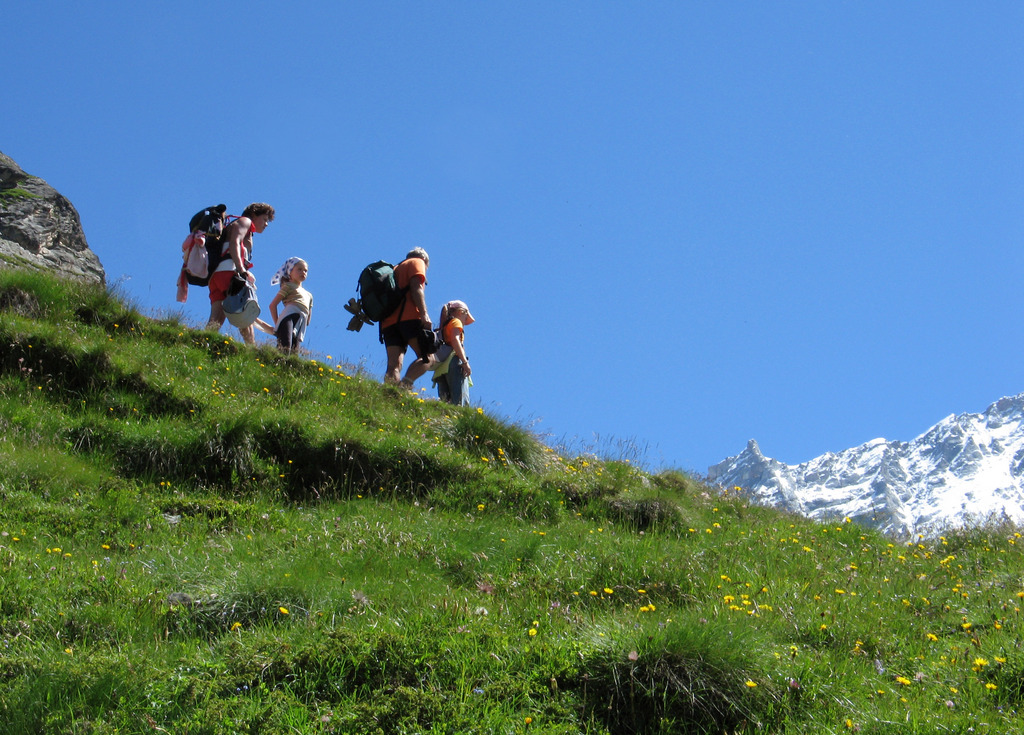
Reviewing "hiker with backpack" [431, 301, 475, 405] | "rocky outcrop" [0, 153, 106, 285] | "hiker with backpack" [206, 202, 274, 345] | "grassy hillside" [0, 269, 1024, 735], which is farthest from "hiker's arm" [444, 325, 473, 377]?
"rocky outcrop" [0, 153, 106, 285]

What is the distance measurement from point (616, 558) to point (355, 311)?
7.30m

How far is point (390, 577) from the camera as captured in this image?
6422 mm

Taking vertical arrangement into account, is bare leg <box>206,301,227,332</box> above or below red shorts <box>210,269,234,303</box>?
below

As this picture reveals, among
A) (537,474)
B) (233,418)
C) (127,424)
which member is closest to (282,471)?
(233,418)

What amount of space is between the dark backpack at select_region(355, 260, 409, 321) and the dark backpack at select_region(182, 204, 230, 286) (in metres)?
2.17

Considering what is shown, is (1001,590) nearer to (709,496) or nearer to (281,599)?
(709,496)

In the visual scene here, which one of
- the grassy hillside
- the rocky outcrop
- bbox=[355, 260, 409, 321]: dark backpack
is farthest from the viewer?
the rocky outcrop

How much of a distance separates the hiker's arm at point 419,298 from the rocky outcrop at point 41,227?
7.59 m

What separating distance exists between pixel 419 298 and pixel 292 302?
6.40 ft

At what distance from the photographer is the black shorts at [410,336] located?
12.8 meters

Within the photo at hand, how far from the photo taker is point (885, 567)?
316 inches

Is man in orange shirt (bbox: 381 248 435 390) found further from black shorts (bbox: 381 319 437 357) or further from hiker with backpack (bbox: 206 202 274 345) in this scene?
hiker with backpack (bbox: 206 202 274 345)

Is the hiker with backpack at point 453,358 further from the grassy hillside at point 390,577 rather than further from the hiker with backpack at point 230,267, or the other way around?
the hiker with backpack at point 230,267

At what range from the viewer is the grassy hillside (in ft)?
15.1
